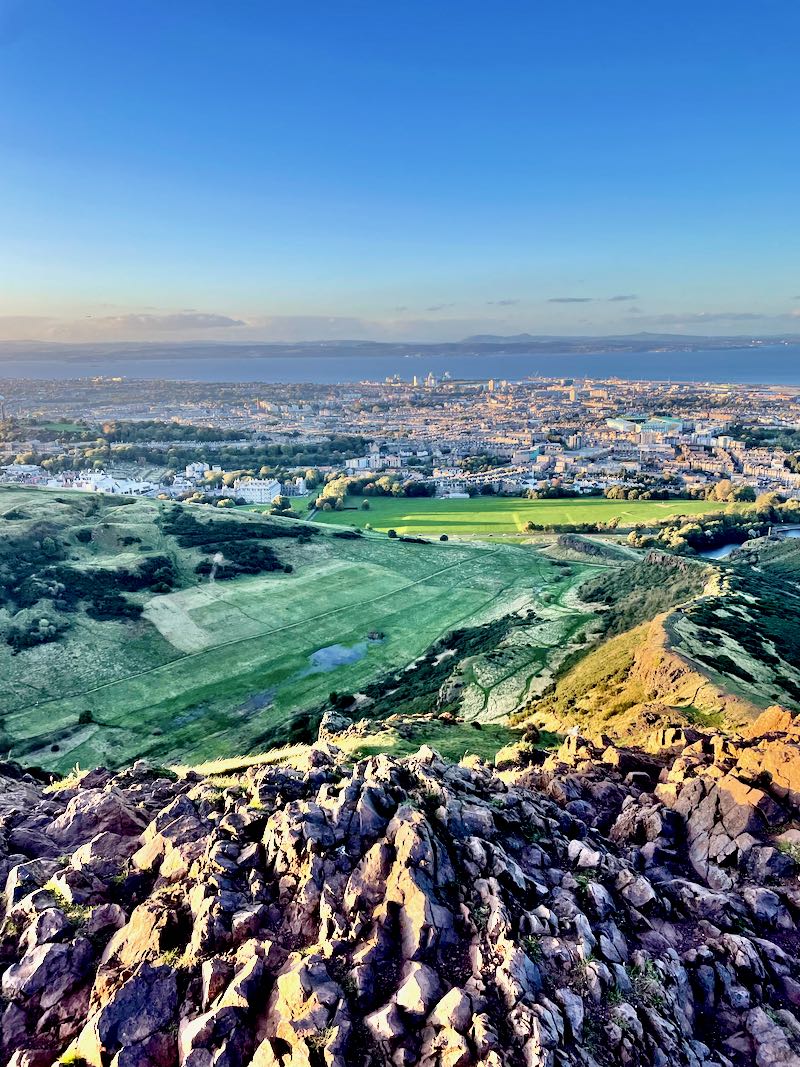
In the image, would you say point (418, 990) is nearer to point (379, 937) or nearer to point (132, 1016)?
point (379, 937)

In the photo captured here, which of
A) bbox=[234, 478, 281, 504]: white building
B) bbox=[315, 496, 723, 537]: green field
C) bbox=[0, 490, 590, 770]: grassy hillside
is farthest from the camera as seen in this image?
bbox=[234, 478, 281, 504]: white building

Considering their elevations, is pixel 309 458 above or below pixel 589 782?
below

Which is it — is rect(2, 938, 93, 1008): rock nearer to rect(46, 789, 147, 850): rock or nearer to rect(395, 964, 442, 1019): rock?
rect(46, 789, 147, 850): rock

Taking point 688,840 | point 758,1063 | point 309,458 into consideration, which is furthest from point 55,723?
point 309,458

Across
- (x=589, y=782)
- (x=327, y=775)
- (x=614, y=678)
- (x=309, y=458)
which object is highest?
(x=327, y=775)

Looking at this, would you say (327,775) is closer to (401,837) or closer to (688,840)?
(401,837)

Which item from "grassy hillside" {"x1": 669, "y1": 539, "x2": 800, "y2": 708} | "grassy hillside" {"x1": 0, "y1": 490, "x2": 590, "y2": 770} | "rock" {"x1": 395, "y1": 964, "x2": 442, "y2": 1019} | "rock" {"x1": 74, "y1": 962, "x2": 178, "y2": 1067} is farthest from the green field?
"rock" {"x1": 74, "y1": 962, "x2": 178, "y2": 1067}
